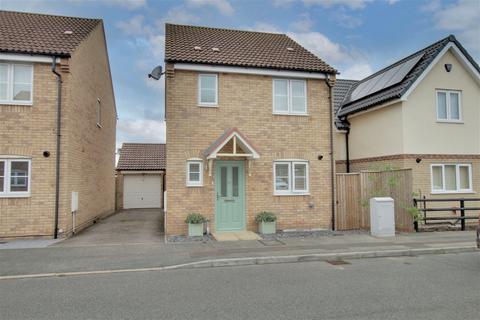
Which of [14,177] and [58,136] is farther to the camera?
[58,136]

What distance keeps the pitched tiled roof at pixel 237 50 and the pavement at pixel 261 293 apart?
285 inches

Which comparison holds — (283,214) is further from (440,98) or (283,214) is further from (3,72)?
(3,72)

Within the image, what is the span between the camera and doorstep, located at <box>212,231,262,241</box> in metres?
10.8

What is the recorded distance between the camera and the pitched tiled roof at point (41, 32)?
Answer: 11.2 metres

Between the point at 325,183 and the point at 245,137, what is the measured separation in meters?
3.42

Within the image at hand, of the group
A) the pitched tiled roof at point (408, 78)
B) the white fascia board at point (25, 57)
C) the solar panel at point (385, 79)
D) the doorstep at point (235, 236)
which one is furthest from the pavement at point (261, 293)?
the solar panel at point (385, 79)

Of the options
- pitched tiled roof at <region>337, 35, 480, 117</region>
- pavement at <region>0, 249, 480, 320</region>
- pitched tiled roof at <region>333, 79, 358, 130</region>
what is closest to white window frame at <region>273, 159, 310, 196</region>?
pavement at <region>0, 249, 480, 320</region>

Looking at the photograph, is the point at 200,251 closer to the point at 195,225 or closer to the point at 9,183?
the point at 195,225

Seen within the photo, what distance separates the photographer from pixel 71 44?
11969 millimetres

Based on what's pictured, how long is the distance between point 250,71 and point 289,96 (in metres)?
1.69

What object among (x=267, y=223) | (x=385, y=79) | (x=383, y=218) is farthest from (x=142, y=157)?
(x=383, y=218)

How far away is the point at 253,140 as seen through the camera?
12.3 metres

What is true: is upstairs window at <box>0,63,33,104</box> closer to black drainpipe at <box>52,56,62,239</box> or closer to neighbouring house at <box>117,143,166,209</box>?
black drainpipe at <box>52,56,62,239</box>

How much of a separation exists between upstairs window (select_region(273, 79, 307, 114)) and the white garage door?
46.6 feet
